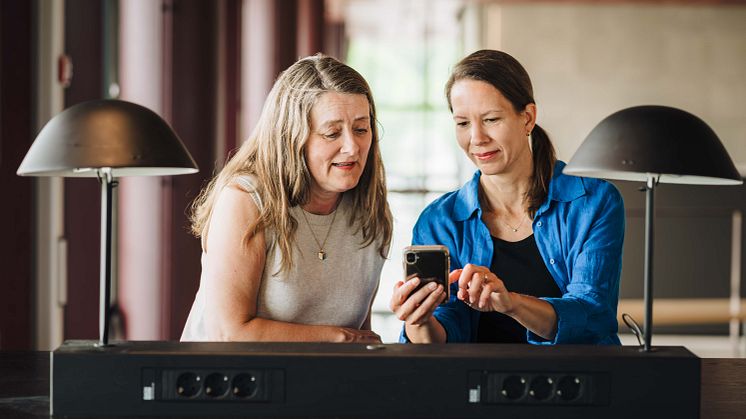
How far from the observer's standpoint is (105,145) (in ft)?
4.85

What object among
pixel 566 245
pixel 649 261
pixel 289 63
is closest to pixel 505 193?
pixel 566 245

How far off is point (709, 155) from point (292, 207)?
1008 millimetres

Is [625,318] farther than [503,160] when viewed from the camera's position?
No

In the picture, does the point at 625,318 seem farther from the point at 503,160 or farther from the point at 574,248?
the point at 503,160

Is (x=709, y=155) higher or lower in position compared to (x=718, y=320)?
higher

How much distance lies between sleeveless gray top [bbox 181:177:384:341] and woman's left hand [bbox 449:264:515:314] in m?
0.41

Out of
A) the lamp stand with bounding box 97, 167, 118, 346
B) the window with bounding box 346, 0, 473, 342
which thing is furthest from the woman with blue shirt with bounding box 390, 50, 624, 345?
the window with bounding box 346, 0, 473, 342

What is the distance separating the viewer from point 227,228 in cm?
203

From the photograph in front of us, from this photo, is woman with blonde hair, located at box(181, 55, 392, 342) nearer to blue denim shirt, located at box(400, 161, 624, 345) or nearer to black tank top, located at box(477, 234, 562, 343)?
blue denim shirt, located at box(400, 161, 624, 345)

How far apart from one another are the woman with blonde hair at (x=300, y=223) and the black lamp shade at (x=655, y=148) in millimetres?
717

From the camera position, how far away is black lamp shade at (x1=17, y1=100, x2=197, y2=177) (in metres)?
1.47

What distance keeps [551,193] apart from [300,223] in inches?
23.8

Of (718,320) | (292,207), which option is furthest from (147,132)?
(718,320)

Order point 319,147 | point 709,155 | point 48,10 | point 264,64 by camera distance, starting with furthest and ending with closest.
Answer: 1. point 264,64
2. point 48,10
3. point 319,147
4. point 709,155
